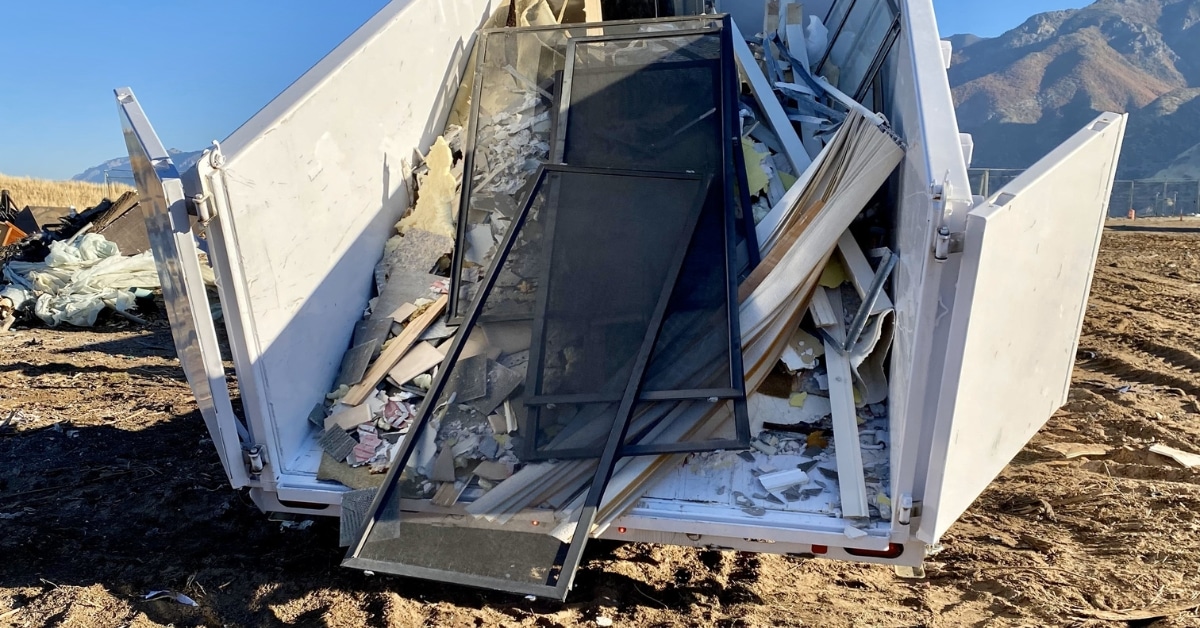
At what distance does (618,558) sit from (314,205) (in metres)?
1.68

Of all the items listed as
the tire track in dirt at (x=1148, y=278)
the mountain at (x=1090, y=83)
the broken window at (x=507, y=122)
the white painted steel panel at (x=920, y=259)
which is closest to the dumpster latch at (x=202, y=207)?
the broken window at (x=507, y=122)

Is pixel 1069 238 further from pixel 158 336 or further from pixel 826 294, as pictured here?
pixel 158 336

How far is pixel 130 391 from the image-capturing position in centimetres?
489

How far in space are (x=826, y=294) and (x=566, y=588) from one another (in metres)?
1.34

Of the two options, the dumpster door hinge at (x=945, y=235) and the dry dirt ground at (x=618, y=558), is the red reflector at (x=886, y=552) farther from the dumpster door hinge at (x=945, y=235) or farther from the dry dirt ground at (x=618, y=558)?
the dumpster door hinge at (x=945, y=235)

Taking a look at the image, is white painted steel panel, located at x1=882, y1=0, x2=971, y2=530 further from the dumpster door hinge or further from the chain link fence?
the chain link fence

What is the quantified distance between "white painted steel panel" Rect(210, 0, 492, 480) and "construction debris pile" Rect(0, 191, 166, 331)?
5668 mm

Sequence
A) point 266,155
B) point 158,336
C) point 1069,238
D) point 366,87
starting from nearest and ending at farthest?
1. point 1069,238
2. point 266,155
3. point 366,87
4. point 158,336

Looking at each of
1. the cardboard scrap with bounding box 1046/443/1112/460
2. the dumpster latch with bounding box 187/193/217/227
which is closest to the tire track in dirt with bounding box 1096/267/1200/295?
the cardboard scrap with bounding box 1046/443/1112/460

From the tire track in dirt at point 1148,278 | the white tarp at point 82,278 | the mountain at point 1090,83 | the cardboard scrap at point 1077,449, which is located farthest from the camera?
the mountain at point 1090,83

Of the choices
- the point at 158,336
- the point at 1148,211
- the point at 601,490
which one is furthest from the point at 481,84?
the point at 1148,211

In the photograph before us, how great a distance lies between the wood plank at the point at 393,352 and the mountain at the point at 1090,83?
43.1 meters

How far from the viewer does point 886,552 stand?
6.40ft

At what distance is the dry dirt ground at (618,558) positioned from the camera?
239 centimetres
